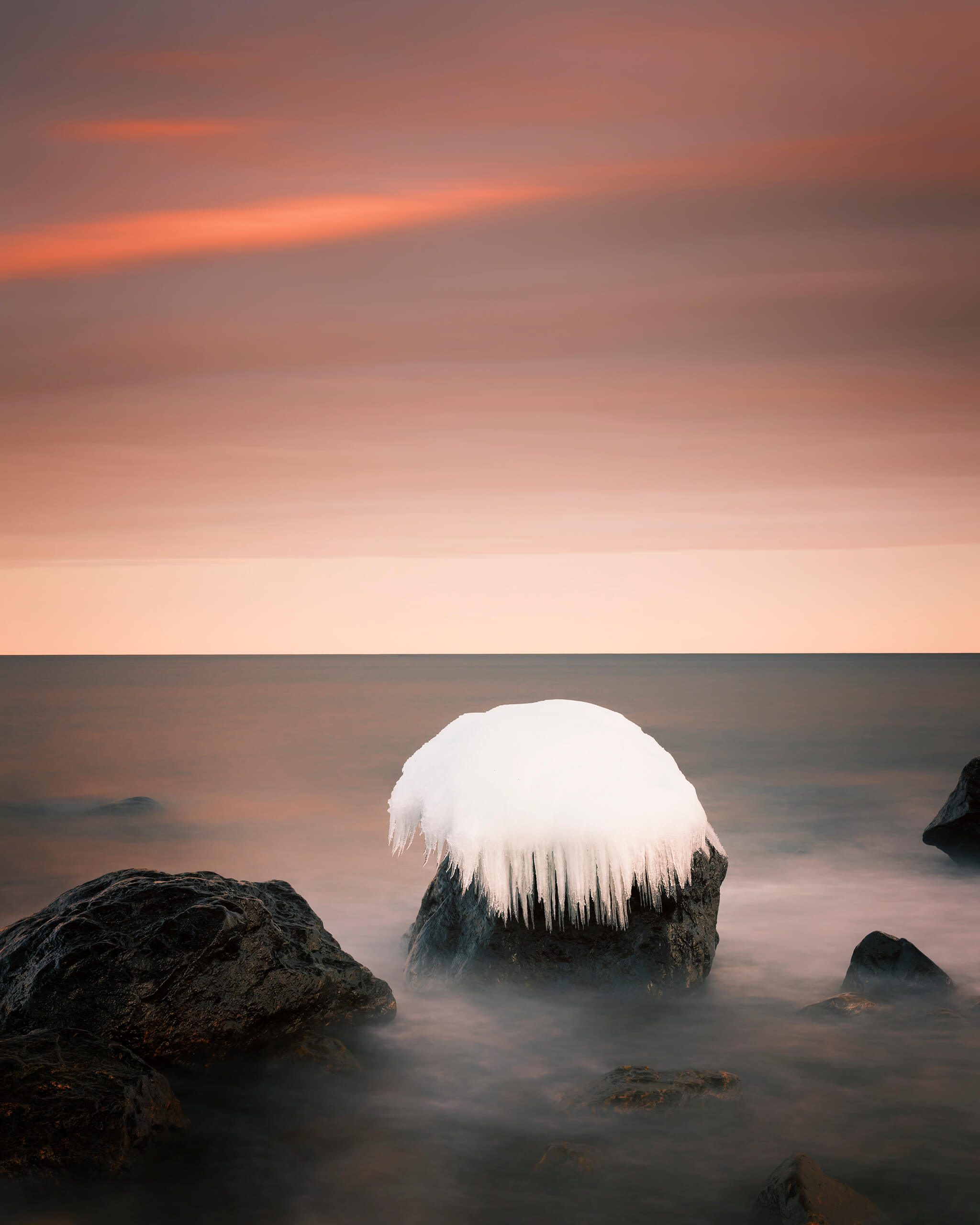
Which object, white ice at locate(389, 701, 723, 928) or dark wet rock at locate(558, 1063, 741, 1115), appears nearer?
dark wet rock at locate(558, 1063, 741, 1115)

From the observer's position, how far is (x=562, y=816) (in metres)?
7.38

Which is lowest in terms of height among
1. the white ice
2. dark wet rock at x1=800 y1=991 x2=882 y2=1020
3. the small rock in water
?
dark wet rock at x1=800 y1=991 x2=882 y2=1020

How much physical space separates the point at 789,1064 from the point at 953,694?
58508mm

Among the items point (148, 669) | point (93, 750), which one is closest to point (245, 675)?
point (148, 669)

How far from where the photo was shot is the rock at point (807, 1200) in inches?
184

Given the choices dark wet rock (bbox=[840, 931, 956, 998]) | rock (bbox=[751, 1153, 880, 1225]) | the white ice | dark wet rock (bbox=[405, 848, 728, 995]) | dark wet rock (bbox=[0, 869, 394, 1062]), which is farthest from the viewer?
dark wet rock (bbox=[840, 931, 956, 998])

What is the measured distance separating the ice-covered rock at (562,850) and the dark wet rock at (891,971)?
3.60 feet

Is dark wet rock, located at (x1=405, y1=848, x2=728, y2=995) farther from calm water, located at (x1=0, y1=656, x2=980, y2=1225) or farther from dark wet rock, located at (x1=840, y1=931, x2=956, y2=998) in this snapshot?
dark wet rock, located at (x1=840, y1=931, x2=956, y2=998)

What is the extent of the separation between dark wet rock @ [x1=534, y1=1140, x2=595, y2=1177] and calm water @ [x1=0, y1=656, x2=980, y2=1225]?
71 millimetres

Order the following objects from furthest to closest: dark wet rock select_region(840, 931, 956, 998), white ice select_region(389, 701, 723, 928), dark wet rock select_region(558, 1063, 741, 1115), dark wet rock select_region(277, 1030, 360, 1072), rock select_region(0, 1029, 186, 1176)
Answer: dark wet rock select_region(840, 931, 956, 998), white ice select_region(389, 701, 723, 928), dark wet rock select_region(277, 1030, 360, 1072), dark wet rock select_region(558, 1063, 741, 1115), rock select_region(0, 1029, 186, 1176)

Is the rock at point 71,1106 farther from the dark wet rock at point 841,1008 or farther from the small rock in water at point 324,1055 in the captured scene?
the dark wet rock at point 841,1008

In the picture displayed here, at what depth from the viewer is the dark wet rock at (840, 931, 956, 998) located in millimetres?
7906

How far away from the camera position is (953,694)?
60125 millimetres

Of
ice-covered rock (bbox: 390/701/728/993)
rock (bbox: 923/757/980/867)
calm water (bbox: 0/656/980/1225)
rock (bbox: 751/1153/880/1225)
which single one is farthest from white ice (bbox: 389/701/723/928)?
rock (bbox: 923/757/980/867)
